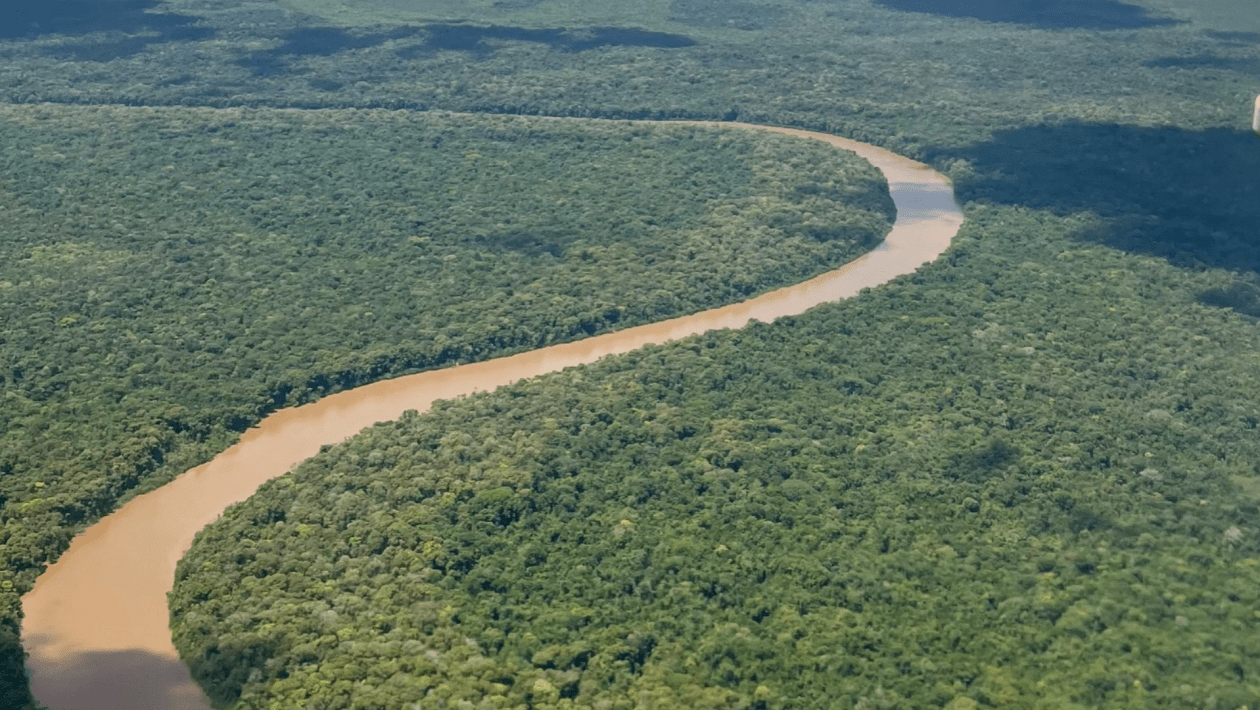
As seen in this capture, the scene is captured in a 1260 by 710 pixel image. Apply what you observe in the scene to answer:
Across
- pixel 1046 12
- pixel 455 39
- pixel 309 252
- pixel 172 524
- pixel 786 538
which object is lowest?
pixel 172 524

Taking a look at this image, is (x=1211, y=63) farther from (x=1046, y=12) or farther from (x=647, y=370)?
(x=647, y=370)

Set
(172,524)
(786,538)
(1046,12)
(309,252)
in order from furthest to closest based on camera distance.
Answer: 1. (1046,12)
2. (309,252)
3. (172,524)
4. (786,538)

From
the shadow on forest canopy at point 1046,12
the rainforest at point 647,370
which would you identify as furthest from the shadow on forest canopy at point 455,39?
the shadow on forest canopy at point 1046,12

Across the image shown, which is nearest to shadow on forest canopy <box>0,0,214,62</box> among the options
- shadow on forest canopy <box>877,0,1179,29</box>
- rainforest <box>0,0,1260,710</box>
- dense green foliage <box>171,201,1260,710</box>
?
rainforest <box>0,0,1260,710</box>

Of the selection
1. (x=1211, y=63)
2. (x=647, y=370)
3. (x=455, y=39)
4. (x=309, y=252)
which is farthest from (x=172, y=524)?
(x=1211, y=63)

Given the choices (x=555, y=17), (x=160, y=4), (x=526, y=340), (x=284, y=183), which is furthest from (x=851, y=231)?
(x=160, y=4)

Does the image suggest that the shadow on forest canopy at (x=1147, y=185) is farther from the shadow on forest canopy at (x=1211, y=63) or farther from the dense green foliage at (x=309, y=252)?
the shadow on forest canopy at (x=1211, y=63)

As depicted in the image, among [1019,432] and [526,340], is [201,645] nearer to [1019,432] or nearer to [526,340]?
[526,340]
